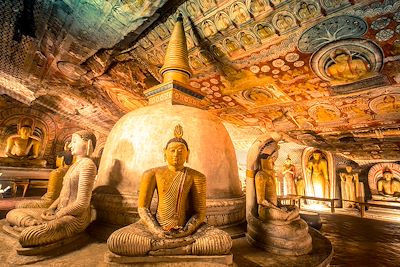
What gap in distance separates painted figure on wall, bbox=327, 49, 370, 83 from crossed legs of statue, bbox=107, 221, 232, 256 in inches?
211

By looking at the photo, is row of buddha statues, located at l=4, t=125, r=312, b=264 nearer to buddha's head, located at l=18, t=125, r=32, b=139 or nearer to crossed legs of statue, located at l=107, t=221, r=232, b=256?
crossed legs of statue, located at l=107, t=221, r=232, b=256

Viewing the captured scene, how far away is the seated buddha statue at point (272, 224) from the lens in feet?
9.21

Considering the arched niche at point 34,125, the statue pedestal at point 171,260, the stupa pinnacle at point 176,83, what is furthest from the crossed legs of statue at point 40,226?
the arched niche at point 34,125

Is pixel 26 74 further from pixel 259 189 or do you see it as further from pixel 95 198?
pixel 259 189

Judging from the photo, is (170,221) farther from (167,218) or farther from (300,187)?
(300,187)

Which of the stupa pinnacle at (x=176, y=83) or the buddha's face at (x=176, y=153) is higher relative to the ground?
the stupa pinnacle at (x=176, y=83)

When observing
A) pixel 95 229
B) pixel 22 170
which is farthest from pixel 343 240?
pixel 22 170

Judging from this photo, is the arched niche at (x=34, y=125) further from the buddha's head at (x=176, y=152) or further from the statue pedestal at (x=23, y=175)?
the buddha's head at (x=176, y=152)

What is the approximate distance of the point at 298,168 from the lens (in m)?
11.9

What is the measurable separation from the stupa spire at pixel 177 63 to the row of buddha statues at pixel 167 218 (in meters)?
2.27

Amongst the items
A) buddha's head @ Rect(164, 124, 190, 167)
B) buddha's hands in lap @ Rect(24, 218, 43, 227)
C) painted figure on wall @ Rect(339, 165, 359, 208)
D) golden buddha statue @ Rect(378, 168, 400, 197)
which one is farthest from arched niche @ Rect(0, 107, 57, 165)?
golden buddha statue @ Rect(378, 168, 400, 197)

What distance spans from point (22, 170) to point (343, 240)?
13.5 meters

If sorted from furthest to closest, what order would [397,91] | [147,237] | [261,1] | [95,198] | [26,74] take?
[26,74] → [397,91] → [261,1] → [95,198] → [147,237]

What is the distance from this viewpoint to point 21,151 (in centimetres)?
1111
